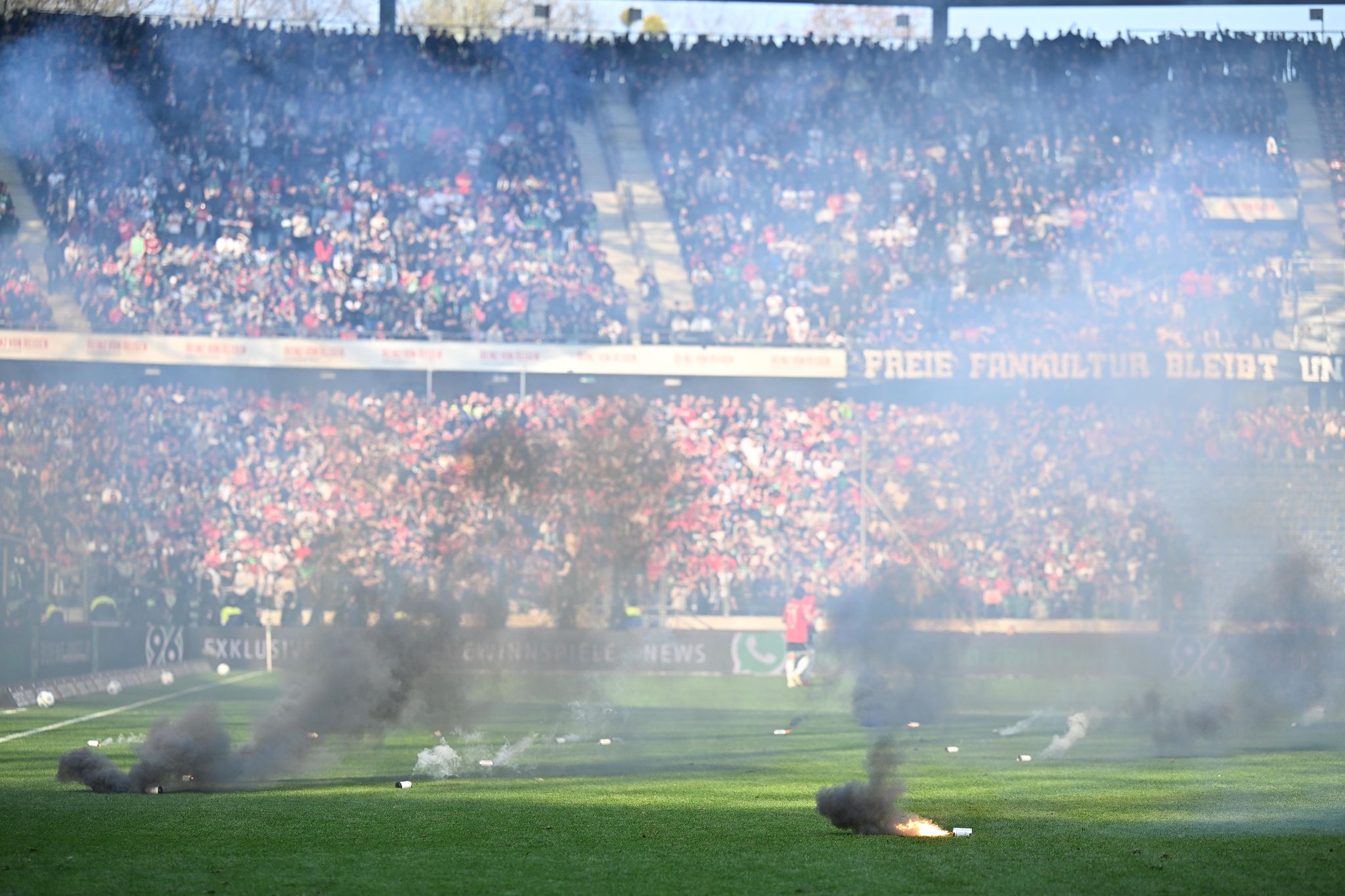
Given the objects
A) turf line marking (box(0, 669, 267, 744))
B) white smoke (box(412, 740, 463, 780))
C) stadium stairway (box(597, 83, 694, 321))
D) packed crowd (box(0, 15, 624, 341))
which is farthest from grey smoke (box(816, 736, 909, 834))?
stadium stairway (box(597, 83, 694, 321))

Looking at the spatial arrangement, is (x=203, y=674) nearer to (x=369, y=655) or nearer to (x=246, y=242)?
(x=246, y=242)

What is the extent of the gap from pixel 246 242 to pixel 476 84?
16.0 feet

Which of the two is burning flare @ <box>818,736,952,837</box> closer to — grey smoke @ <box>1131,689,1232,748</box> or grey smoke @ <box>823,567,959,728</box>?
grey smoke @ <box>1131,689,1232,748</box>

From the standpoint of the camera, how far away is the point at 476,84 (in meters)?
27.0

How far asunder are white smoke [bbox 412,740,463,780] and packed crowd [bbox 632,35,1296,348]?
15318 mm

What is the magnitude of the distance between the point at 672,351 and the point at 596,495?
336cm

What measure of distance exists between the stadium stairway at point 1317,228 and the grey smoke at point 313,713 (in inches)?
650

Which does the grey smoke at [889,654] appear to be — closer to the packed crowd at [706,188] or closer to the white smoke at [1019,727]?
the white smoke at [1019,727]

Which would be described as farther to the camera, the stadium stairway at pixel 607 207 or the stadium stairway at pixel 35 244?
the stadium stairway at pixel 607 207

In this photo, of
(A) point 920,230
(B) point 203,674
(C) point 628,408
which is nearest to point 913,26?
(A) point 920,230

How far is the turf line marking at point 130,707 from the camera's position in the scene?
1515 centimetres

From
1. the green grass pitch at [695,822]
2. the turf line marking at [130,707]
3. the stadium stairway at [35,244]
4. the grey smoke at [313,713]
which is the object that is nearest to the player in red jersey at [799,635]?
the green grass pitch at [695,822]

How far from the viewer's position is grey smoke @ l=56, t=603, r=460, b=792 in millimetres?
10961

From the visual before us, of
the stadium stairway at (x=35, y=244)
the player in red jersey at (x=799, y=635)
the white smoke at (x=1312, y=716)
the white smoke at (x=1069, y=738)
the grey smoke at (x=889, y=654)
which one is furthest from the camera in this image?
the stadium stairway at (x=35, y=244)
